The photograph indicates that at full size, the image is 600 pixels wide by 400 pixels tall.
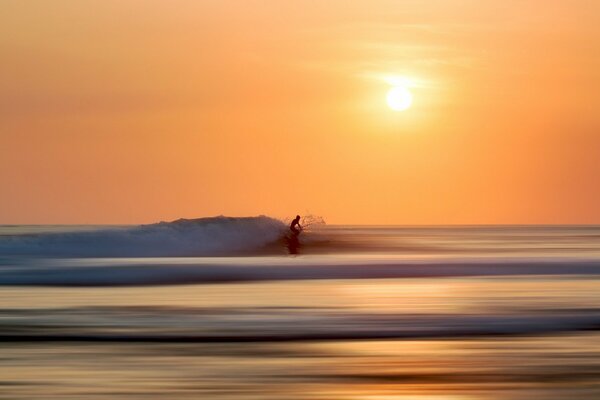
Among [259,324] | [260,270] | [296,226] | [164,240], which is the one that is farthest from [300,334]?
[296,226]

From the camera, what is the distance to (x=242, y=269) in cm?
2939

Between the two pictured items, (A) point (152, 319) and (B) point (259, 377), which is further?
(A) point (152, 319)

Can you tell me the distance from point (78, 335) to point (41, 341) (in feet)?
2.14

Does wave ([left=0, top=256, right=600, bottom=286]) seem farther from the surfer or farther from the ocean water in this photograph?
the surfer

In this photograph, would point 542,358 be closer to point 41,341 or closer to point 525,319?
point 525,319

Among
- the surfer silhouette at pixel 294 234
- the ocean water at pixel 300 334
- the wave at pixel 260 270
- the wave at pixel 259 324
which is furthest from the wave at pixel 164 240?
the wave at pixel 259 324

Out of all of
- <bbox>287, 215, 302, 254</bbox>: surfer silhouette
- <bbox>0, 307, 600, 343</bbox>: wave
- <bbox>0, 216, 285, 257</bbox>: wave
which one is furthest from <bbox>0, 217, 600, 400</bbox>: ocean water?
<bbox>287, 215, 302, 254</bbox>: surfer silhouette

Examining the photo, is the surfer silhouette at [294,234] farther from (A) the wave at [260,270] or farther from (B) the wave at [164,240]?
(A) the wave at [260,270]

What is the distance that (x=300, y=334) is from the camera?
14.0 metres

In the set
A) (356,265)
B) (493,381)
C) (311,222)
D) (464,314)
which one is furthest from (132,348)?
(311,222)

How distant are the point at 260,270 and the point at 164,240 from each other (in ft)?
60.7

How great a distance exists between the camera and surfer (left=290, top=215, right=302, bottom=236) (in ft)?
162

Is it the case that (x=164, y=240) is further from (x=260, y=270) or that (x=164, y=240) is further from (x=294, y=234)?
(x=260, y=270)

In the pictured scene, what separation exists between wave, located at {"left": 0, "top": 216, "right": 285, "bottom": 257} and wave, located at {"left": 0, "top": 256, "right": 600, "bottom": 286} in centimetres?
962
